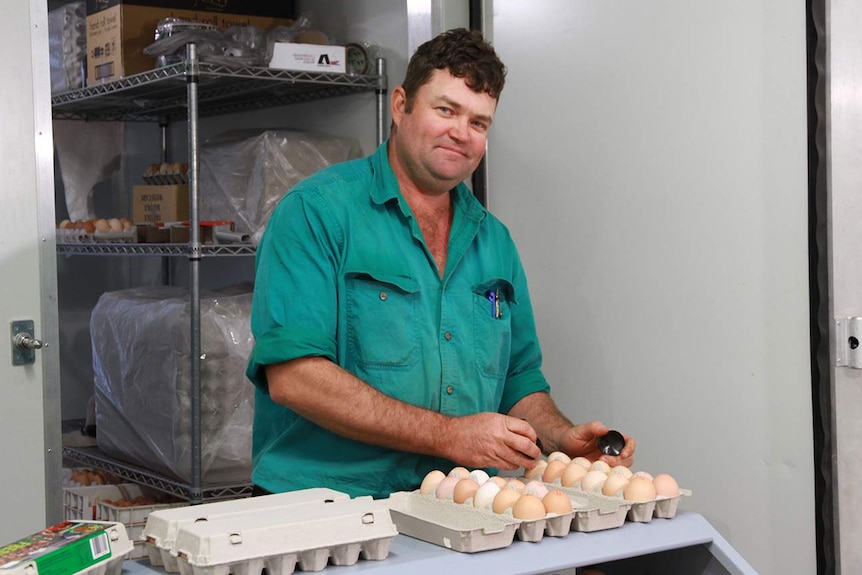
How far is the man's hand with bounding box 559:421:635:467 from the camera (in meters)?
2.19

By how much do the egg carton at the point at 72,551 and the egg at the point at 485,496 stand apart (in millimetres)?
547

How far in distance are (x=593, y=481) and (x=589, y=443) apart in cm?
41

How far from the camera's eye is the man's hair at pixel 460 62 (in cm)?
234

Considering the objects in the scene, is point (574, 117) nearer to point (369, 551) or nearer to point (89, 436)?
point (369, 551)

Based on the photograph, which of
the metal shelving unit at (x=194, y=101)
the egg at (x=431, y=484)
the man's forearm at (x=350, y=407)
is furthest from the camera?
the metal shelving unit at (x=194, y=101)

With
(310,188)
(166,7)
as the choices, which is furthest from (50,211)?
(166,7)

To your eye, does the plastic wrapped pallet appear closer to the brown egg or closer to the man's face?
the man's face

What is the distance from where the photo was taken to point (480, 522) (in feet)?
5.47

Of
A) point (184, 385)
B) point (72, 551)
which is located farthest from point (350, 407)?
point (184, 385)

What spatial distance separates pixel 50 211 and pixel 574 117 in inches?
55.1

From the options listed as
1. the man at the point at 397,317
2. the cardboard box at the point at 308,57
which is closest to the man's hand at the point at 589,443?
the man at the point at 397,317

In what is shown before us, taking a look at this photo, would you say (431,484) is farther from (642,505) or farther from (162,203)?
(162,203)

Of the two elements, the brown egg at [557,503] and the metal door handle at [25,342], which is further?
the metal door handle at [25,342]

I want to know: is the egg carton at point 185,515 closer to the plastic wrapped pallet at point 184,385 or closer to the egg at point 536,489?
the egg at point 536,489
